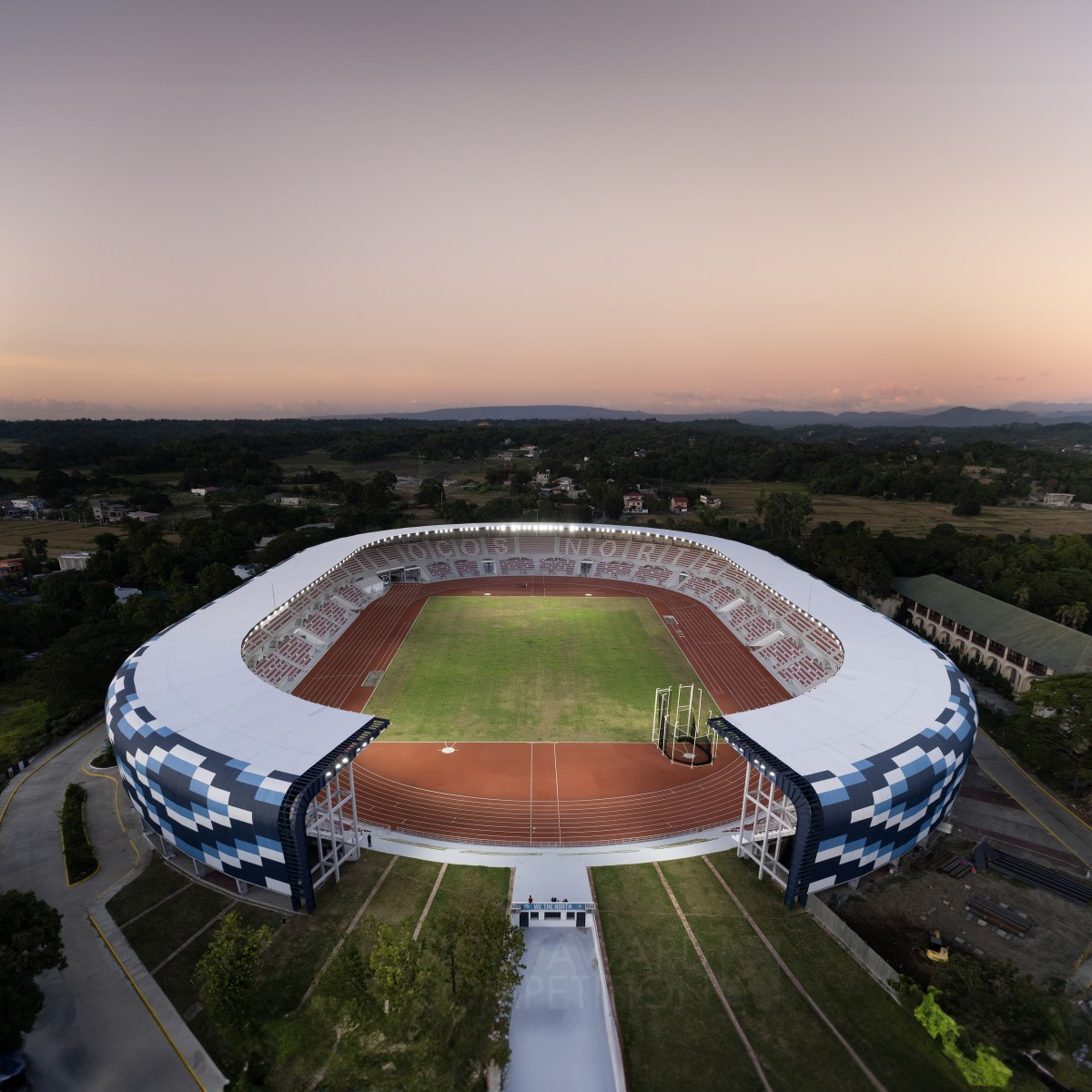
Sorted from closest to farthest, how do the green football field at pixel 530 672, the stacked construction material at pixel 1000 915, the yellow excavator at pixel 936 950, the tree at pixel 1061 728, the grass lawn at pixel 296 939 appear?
the grass lawn at pixel 296 939 → the yellow excavator at pixel 936 950 → the stacked construction material at pixel 1000 915 → the tree at pixel 1061 728 → the green football field at pixel 530 672

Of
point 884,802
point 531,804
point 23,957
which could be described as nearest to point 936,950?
point 884,802

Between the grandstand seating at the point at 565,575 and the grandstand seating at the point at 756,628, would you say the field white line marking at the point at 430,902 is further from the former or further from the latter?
the grandstand seating at the point at 756,628

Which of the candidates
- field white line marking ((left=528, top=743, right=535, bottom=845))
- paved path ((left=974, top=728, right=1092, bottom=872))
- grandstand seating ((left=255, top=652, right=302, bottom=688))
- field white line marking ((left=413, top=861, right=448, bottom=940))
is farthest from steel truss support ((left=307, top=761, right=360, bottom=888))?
paved path ((left=974, top=728, right=1092, bottom=872))

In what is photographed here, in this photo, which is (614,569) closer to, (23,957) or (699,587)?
(699,587)

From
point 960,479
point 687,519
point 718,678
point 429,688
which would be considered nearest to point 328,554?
point 429,688

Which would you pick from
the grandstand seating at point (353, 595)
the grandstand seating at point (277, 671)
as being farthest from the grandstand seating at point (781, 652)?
→ the grandstand seating at point (353, 595)

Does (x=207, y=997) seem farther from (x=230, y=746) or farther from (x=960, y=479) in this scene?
(x=960, y=479)
